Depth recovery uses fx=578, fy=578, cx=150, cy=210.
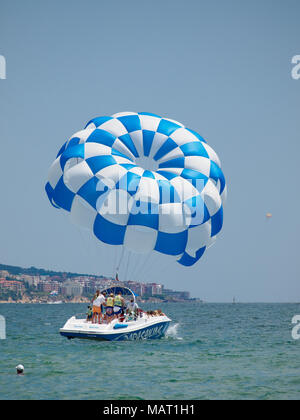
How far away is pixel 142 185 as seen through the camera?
1725 centimetres

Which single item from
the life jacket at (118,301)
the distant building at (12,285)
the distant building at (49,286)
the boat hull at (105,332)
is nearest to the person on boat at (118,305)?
the life jacket at (118,301)

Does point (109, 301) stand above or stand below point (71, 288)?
above

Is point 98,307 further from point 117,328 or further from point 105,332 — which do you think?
point 105,332

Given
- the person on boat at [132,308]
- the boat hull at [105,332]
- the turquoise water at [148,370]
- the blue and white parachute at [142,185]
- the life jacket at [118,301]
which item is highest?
the blue and white parachute at [142,185]

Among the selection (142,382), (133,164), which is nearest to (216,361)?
(142,382)

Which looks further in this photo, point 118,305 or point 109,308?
point 118,305

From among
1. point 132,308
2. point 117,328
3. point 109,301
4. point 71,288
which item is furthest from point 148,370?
point 71,288

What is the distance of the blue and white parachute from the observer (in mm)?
17422

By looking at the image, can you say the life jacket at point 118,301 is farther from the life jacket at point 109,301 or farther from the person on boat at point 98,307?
the person on boat at point 98,307

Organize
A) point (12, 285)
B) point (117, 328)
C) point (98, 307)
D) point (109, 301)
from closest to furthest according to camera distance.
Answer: point (117, 328), point (98, 307), point (109, 301), point (12, 285)

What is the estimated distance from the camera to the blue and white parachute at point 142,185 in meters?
17.4

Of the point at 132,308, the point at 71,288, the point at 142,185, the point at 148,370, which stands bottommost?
the point at 148,370

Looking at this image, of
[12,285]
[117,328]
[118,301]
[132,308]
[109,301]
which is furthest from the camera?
[12,285]

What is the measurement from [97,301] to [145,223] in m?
3.03
